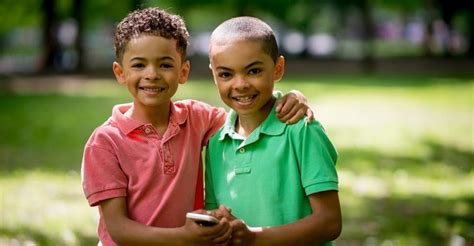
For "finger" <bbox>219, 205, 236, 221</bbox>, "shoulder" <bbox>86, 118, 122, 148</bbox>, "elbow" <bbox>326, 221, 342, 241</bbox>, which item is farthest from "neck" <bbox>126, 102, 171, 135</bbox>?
"elbow" <bbox>326, 221, 342, 241</bbox>

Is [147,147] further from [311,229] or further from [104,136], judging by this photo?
[311,229]

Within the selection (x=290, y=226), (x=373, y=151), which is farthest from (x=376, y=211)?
(x=290, y=226)

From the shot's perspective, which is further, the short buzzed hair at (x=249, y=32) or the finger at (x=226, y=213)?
the short buzzed hair at (x=249, y=32)

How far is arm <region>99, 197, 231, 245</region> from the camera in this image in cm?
293

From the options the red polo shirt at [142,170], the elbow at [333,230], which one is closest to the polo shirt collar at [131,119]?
the red polo shirt at [142,170]

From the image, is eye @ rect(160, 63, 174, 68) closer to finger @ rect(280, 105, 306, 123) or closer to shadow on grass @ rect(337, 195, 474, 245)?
finger @ rect(280, 105, 306, 123)

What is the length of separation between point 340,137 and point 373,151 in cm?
187

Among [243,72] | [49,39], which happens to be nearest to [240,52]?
[243,72]

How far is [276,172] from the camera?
320cm

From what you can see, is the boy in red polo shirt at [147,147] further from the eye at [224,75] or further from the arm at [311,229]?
the arm at [311,229]

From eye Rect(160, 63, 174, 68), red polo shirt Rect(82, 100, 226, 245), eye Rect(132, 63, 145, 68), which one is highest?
eye Rect(132, 63, 145, 68)

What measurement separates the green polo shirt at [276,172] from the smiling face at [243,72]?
105 mm

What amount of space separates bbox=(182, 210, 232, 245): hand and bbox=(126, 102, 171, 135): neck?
0.59 meters

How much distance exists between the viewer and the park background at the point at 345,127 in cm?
776
